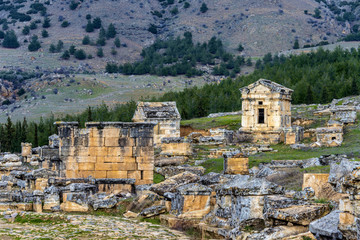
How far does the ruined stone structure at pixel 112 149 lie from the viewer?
19.0 meters

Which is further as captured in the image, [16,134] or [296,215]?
[16,134]

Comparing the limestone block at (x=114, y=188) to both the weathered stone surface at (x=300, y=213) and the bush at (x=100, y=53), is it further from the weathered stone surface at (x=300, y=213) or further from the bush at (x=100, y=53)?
the bush at (x=100, y=53)

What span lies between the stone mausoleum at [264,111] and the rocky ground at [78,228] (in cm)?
2883

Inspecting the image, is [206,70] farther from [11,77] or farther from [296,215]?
[296,215]

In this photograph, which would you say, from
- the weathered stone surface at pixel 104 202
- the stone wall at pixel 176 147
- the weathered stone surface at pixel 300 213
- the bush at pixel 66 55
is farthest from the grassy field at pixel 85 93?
the weathered stone surface at pixel 300 213

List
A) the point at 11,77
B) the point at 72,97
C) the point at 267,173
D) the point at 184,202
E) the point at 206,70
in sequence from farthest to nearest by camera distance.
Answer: the point at 206,70 → the point at 11,77 → the point at 72,97 → the point at 267,173 → the point at 184,202

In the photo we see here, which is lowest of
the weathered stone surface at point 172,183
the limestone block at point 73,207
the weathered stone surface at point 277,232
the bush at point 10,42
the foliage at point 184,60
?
the limestone block at point 73,207

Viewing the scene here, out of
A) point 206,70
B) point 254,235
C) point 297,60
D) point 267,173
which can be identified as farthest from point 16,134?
point 206,70

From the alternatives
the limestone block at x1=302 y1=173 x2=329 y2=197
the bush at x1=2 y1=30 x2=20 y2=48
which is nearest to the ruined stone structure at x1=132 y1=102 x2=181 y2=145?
the limestone block at x1=302 y1=173 x2=329 y2=197

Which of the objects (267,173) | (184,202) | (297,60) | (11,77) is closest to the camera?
(184,202)

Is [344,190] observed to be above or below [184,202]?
above

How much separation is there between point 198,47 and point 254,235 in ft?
604

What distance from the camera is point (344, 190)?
328 inches

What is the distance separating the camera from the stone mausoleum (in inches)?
1676
